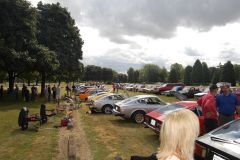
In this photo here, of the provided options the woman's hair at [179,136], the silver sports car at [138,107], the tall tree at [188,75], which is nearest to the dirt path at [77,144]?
the silver sports car at [138,107]

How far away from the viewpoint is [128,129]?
637 inches

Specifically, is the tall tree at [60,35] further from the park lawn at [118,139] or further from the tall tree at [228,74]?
the tall tree at [228,74]

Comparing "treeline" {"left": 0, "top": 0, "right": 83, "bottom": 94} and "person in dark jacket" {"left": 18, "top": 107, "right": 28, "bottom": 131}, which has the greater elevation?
"treeline" {"left": 0, "top": 0, "right": 83, "bottom": 94}

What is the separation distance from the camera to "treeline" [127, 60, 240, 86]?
9606cm

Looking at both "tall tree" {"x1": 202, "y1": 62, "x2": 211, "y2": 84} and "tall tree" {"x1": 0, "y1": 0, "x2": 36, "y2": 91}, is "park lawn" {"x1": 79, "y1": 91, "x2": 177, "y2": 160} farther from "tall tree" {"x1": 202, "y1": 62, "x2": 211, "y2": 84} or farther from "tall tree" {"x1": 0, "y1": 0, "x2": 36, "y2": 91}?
"tall tree" {"x1": 202, "y1": 62, "x2": 211, "y2": 84}

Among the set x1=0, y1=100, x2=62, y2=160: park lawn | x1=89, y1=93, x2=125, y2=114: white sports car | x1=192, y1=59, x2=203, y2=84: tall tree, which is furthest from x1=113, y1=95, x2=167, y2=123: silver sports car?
x1=192, y1=59, x2=203, y2=84: tall tree

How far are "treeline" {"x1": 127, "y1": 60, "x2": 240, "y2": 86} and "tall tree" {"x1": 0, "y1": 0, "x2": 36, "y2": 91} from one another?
62498 mm

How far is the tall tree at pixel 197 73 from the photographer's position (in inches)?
4788

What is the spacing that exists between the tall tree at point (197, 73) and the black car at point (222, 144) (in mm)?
117717

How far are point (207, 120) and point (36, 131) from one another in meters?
8.18

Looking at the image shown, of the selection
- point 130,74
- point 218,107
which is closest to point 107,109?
point 218,107

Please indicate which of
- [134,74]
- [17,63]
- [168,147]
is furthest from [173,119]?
[134,74]

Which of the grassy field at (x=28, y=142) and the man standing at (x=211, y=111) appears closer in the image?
the man standing at (x=211, y=111)

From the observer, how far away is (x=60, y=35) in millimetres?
45000
